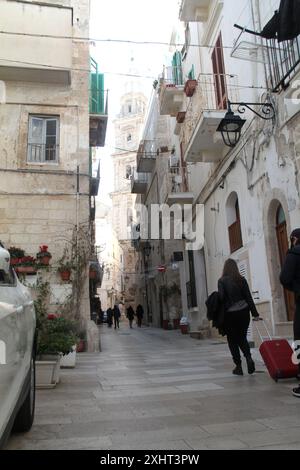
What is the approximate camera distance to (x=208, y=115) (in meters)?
11.3

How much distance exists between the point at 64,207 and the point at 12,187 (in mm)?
1465

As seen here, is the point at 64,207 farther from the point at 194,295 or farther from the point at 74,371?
the point at 194,295

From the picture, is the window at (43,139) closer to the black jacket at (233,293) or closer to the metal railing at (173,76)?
the metal railing at (173,76)

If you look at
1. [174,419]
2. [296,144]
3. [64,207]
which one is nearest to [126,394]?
[174,419]

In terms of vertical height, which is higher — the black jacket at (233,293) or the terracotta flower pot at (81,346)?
the black jacket at (233,293)

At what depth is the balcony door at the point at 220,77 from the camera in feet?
40.7

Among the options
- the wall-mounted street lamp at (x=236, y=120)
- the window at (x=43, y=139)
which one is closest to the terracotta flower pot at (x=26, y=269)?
the window at (x=43, y=139)

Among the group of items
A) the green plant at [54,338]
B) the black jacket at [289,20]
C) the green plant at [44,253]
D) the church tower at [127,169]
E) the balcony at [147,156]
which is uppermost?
the church tower at [127,169]

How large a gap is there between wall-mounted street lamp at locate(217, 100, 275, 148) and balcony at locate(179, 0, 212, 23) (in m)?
4.22

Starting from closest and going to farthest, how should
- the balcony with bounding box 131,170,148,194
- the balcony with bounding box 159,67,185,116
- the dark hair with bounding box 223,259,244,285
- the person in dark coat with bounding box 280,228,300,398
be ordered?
the person in dark coat with bounding box 280,228,300,398 < the dark hair with bounding box 223,259,244,285 < the balcony with bounding box 159,67,185,116 < the balcony with bounding box 131,170,148,194

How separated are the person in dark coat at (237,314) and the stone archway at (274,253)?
2553 mm

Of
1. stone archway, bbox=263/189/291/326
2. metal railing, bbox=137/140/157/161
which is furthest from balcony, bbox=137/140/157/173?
stone archway, bbox=263/189/291/326

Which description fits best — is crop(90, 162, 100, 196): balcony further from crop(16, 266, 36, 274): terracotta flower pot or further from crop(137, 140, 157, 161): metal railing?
crop(137, 140, 157, 161): metal railing

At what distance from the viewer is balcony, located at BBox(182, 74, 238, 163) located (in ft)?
37.8
